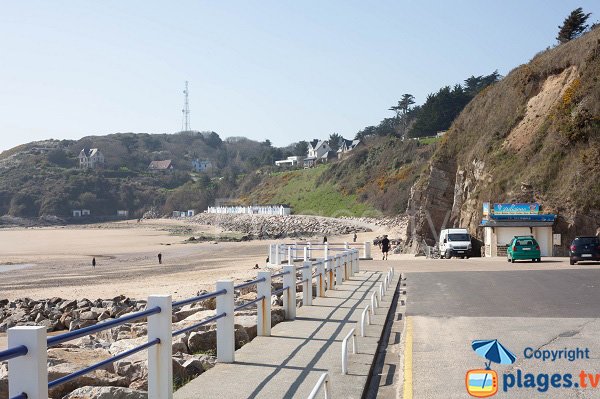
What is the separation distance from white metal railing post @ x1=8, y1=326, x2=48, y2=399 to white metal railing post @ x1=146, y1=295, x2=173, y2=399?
7.48ft

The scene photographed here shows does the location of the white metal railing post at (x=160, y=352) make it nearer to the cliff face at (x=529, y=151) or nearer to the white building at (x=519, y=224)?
the white building at (x=519, y=224)

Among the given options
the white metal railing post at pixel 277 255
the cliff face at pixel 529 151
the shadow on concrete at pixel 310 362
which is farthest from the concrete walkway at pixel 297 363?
the cliff face at pixel 529 151

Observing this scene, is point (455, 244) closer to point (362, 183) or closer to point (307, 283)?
point (307, 283)

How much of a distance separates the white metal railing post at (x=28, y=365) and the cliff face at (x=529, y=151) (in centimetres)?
3807

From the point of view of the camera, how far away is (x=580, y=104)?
43562 mm

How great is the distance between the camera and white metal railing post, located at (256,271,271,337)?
11.6 metres

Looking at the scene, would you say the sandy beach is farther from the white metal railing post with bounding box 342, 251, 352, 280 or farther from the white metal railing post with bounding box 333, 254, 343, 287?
the white metal railing post with bounding box 333, 254, 343, 287

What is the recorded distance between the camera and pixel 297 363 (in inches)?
374

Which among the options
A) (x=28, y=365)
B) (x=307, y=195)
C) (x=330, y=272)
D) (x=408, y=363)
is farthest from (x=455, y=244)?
(x=307, y=195)

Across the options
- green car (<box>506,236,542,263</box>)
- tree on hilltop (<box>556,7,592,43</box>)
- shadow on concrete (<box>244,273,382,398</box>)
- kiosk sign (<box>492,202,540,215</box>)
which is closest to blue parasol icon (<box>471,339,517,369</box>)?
shadow on concrete (<box>244,273,382,398</box>)

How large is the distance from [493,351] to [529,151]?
37334mm

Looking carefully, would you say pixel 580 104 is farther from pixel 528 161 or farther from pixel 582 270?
pixel 582 270

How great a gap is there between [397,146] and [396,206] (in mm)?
26704

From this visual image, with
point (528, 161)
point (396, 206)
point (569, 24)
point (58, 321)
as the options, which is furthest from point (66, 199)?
point (58, 321)
